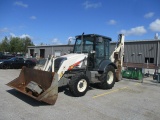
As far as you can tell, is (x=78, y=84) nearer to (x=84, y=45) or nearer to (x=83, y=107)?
(x=83, y=107)

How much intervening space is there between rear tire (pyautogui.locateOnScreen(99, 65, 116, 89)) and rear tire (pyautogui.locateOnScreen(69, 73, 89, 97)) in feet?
4.86

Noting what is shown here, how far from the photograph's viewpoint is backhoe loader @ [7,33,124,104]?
23.0 feet

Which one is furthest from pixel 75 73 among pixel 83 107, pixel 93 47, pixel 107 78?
pixel 107 78

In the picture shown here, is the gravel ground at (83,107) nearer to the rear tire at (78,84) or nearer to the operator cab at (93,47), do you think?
the rear tire at (78,84)

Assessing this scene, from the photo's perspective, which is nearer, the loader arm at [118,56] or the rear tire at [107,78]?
the rear tire at [107,78]

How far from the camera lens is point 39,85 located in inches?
291

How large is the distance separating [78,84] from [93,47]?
2.26 meters

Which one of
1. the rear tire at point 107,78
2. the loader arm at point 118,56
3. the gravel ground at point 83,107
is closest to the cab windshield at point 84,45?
the rear tire at point 107,78

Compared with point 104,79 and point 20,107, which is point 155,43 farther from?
point 20,107

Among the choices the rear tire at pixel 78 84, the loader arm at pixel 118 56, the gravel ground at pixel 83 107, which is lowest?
the gravel ground at pixel 83 107

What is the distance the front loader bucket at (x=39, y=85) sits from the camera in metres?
6.44

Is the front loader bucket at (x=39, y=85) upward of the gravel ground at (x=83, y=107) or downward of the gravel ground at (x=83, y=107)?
upward

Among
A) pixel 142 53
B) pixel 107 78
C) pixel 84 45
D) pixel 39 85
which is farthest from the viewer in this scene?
pixel 142 53

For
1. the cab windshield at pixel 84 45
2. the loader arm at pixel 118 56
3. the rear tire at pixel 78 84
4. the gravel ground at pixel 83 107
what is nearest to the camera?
the gravel ground at pixel 83 107
